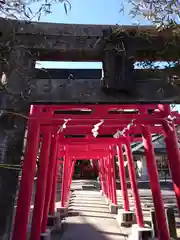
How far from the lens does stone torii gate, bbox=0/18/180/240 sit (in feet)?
9.74

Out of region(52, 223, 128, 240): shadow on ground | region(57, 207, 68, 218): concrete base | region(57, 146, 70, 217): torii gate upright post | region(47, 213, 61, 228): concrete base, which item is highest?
region(57, 146, 70, 217): torii gate upright post

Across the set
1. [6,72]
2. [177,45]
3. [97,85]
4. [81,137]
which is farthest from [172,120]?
[81,137]

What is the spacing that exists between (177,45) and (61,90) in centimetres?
154

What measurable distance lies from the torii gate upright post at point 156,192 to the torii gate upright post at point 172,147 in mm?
1123

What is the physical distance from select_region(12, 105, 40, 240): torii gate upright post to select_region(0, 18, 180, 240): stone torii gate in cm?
182

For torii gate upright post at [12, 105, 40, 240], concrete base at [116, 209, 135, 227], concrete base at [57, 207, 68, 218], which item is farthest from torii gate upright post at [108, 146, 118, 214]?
torii gate upright post at [12, 105, 40, 240]

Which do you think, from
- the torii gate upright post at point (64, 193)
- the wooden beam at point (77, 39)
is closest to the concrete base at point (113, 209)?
the torii gate upright post at point (64, 193)

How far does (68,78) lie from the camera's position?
10.6 ft

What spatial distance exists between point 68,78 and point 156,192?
4826 millimetres

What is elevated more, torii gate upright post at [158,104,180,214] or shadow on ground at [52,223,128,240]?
torii gate upright post at [158,104,180,214]

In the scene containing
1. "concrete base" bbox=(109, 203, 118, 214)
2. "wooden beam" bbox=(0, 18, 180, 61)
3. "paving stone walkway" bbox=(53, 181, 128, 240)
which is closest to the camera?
"wooden beam" bbox=(0, 18, 180, 61)

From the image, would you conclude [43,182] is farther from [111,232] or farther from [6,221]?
[111,232]

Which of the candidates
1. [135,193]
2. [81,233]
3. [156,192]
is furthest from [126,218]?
[156,192]

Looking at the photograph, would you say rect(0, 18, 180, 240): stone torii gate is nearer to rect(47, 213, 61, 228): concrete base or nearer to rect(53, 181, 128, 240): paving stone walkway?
rect(53, 181, 128, 240): paving stone walkway
